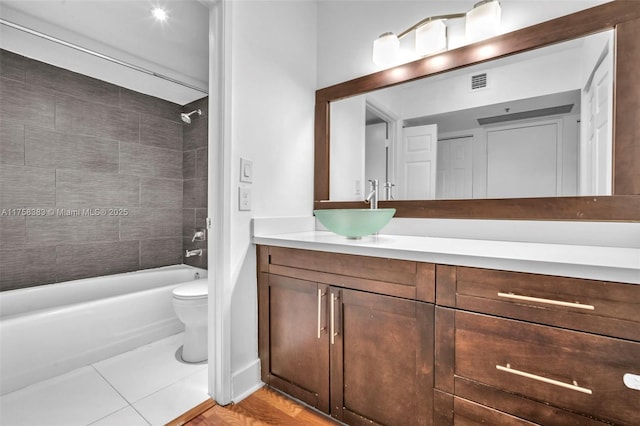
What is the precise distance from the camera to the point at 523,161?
135 cm

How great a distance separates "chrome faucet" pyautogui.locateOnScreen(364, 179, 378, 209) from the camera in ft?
5.44

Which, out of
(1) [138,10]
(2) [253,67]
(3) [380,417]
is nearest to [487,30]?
(2) [253,67]

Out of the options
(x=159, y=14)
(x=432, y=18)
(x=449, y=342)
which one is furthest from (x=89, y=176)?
(x=449, y=342)

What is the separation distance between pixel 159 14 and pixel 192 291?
5.90ft

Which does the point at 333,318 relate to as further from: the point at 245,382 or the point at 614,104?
the point at 614,104

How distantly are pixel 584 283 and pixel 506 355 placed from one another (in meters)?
0.31

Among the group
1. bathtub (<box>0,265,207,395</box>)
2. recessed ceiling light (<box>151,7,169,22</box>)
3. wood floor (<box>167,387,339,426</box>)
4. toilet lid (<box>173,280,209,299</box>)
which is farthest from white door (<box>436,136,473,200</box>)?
bathtub (<box>0,265,207,395</box>)

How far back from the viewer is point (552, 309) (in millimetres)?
838

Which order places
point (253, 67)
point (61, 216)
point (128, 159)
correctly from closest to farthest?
point (253, 67) → point (61, 216) → point (128, 159)

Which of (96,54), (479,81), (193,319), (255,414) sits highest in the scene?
(96,54)

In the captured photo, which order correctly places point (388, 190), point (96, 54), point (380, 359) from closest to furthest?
1. point (380, 359)
2. point (388, 190)
3. point (96, 54)

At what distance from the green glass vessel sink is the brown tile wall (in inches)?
72.2

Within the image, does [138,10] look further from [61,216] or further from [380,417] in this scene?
[380,417]

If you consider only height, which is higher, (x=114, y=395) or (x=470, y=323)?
(x=470, y=323)
